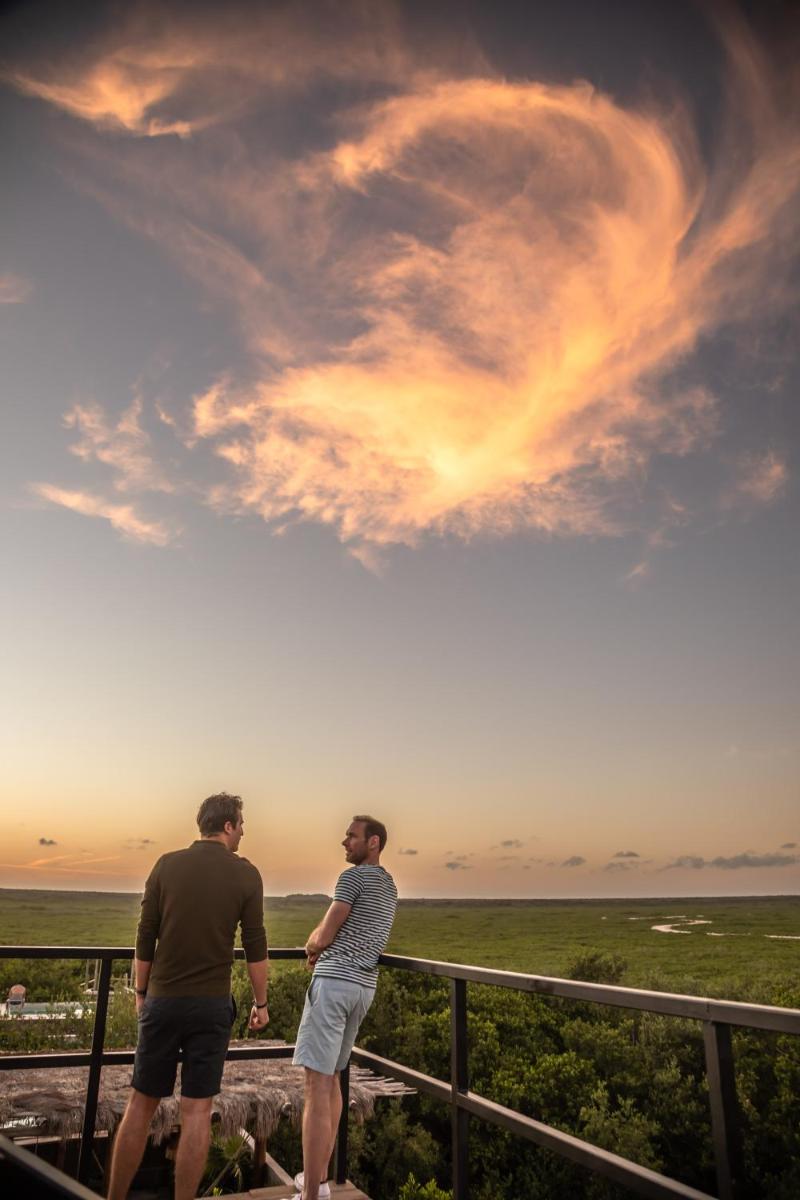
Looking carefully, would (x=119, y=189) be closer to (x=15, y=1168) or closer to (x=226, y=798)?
(x=226, y=798)

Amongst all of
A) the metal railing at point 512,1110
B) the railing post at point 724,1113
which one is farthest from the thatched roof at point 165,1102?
the railing post at point 724,1113

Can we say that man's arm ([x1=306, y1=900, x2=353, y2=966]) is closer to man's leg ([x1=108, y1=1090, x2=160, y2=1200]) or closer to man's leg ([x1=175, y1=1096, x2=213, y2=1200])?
man's leg ([x1=175, y1=1096, x2=213, y2=1200])

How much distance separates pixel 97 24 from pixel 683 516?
75.9ft

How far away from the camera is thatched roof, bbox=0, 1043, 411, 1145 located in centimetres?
560

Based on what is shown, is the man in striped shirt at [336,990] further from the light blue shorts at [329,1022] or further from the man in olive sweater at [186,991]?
the man in olive sweater at [186,991]

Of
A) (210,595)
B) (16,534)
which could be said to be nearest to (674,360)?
(210,595)

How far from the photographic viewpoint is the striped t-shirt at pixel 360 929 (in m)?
3.49

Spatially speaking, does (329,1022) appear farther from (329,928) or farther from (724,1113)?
(724,1113)

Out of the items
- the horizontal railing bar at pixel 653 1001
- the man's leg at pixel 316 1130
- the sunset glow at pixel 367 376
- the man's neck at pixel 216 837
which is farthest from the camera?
the sunset glow at pixel 367 376

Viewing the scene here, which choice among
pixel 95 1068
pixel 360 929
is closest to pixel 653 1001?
pixel 360 929

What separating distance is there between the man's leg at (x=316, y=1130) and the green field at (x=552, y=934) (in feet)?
93.6

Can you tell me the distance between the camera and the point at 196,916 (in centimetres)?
320

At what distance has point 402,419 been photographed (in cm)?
1135

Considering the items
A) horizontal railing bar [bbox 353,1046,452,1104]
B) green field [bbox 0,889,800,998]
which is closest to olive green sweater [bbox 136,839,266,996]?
horizontal railing bar [bbox 353,1046,452,1104]
